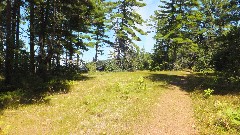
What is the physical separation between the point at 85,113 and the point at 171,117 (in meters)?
4.89

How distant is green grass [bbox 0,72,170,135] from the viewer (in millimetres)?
13906

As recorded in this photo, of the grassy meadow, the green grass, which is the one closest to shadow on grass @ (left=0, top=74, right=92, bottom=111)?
the grassy meadow

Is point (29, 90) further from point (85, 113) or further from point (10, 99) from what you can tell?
point (85, 113)

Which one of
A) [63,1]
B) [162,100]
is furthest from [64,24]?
[162,100]

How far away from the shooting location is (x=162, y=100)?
19.6 metres

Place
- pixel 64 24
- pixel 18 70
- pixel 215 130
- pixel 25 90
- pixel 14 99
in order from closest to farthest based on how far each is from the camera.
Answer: pixel 215 130 → pixel 14 99 → pixel 25 90 → pixel 18 70 → pixel 64 24

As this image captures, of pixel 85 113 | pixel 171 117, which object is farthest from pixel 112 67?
pixel 171 117

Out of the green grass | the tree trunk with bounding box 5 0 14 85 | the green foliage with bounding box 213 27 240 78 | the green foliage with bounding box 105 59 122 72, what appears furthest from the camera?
the green foliage with bounding box 105 59 122 72

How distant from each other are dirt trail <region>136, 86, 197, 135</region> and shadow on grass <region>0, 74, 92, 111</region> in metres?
7.38

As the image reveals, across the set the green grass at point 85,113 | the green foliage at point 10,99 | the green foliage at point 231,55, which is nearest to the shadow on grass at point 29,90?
the green foliage at point 10,99

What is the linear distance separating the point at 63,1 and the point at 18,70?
23.6 ft

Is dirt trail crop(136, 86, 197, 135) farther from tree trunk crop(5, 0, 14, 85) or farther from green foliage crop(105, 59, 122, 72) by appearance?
green foliage crop(105, 59, 122, 72)

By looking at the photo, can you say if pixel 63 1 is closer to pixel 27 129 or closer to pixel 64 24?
pixel 64 24

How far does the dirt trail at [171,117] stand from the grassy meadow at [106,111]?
0.41 m
